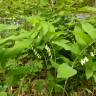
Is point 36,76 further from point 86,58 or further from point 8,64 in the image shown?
point 86,58

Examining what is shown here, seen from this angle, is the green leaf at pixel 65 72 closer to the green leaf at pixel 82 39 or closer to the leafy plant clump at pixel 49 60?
the leafy plant clump at pixel 49 60

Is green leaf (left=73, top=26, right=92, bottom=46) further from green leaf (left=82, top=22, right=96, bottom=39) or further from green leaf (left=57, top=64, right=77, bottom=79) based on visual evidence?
green leaf (left=57, top=64, right=77, bottom=79)

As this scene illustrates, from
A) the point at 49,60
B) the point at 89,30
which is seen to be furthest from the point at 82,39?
the point at 49,60

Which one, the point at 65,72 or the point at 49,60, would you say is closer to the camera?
the point at 65,72

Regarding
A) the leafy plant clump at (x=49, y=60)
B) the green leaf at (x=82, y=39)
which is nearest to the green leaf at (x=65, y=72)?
the leafy plant clump at (x=49, y=60)

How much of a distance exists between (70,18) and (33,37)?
0.59 m

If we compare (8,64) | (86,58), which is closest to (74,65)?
(86,58)

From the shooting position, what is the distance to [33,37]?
131 centimetres

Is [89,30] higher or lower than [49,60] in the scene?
higher

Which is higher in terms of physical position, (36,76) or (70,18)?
(70,18)

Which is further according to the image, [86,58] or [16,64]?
[16,64]

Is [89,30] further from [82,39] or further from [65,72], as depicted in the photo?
[65,72]

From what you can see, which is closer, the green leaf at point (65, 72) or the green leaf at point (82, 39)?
the green leaf at point (65, 72)

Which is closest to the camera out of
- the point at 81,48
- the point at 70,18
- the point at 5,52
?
the point at 5,52
